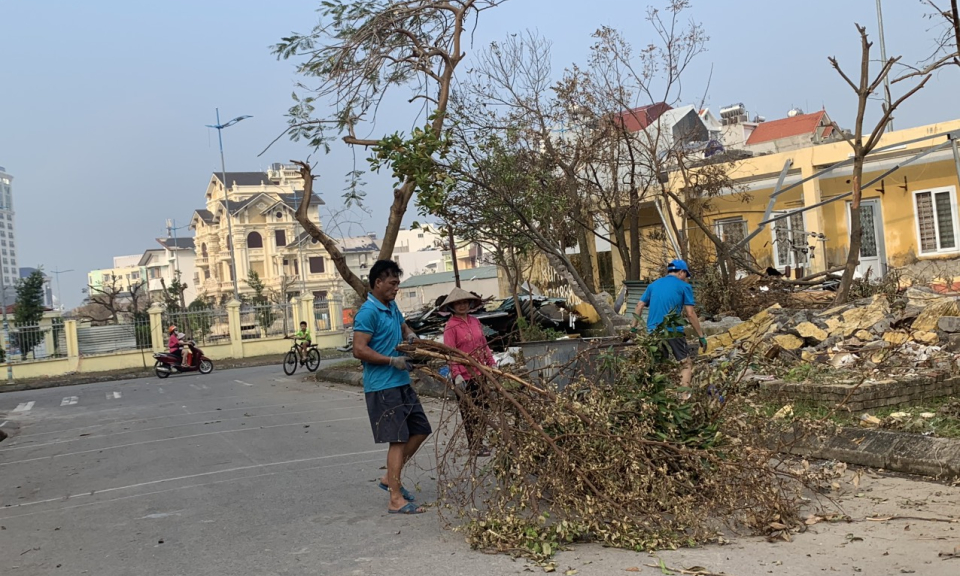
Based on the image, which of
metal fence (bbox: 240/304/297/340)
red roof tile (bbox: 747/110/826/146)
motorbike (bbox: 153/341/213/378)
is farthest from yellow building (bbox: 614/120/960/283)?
red roof tile (bbox: 747/110/826/146)

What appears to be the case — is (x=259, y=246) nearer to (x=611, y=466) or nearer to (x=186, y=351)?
(x=186, y=351)

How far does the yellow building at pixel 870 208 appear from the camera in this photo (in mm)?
19969

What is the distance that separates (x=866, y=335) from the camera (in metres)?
11.3

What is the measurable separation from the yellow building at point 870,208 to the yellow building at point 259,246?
49.8m

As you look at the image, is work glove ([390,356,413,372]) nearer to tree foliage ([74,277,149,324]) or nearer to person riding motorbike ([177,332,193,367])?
person riding motorbike ([177,332,193,367])

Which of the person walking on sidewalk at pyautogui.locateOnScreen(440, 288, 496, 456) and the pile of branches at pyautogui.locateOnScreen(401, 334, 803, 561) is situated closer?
the pile of branches at pyautogui.locateOnScreen(401, 334, 803, 561)

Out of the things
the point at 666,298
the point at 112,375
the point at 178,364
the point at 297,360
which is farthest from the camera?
the point at 112,375

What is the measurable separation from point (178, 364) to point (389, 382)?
23.2m

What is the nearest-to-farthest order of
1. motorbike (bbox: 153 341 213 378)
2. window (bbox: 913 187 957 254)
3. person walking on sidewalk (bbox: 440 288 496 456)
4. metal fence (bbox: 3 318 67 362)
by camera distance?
person walking on sidewalk (bbox: 440 288 496 456), window (bbox: 913 187 957 254), motorbike (bbox: 153 341 213 378), metal fence (bbox: 3 318 67 362)

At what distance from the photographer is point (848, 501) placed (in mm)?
6023

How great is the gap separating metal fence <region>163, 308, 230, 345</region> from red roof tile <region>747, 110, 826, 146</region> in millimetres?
26175

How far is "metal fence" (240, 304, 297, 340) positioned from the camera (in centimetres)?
3575

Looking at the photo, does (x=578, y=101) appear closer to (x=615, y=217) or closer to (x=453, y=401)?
(x=615, y=217)

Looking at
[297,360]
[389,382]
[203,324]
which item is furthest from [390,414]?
[203,324]
